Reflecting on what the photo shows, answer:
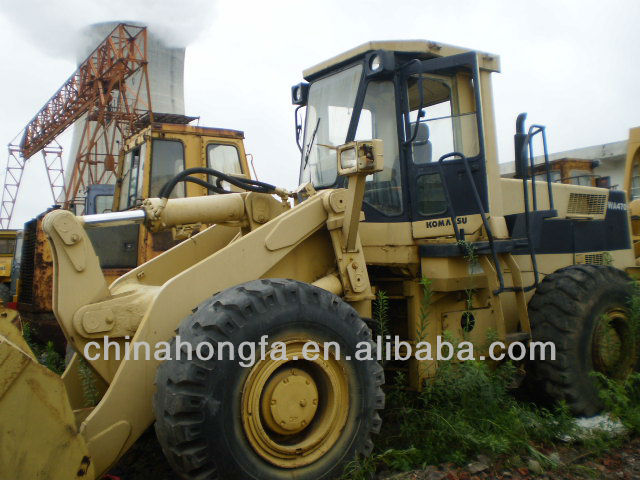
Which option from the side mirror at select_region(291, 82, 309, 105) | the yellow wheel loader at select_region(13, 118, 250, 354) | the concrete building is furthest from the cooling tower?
the side mirror at select_region(291, 82, 309, 105)

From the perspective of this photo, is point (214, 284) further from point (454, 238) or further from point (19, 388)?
point (454, 238)

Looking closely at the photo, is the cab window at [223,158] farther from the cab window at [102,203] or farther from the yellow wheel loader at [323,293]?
the yellow wheel loader at [323,293]

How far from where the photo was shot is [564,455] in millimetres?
3863

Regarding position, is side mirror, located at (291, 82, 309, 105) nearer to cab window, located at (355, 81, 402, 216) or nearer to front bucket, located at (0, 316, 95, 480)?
cab window, located at (355, 81, 402, 216)

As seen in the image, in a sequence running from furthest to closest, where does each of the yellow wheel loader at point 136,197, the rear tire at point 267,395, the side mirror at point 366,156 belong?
the yellow wheel loader at point 136,197
the side mirror at point 366,156
the rear tire at point 267,395

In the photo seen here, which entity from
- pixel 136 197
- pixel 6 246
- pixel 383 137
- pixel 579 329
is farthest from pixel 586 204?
pixel 6 246

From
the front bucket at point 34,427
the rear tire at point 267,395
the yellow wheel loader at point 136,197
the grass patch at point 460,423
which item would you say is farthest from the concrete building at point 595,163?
the front bucket at point 34,427

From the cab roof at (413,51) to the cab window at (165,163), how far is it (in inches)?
138

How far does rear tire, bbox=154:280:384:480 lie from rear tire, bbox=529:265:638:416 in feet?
6.00

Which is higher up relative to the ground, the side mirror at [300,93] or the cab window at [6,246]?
the side mirror at [300,93]

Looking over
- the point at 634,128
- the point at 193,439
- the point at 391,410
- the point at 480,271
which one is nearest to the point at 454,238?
the point at 480,271

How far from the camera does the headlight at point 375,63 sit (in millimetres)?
4469

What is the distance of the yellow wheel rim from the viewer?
9.66 ft

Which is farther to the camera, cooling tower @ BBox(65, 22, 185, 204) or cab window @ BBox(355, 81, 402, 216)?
cooling tower @ BBox(65, 22, 185, 204)
